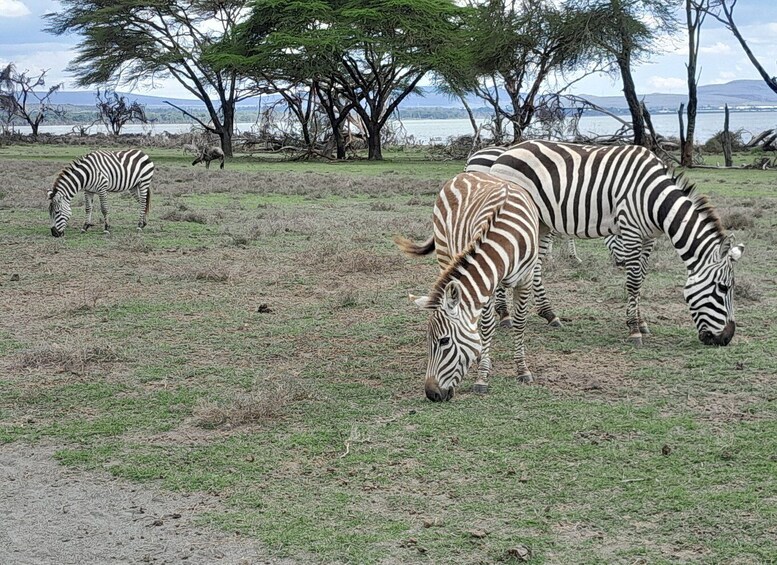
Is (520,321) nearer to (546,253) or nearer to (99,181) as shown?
(546,253)

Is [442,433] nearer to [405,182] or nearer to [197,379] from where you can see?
[197,379]

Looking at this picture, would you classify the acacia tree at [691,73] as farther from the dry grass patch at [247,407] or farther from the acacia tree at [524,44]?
the dry grass patch at [247,407]

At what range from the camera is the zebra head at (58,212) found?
47.8 ft

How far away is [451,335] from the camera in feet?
19.6

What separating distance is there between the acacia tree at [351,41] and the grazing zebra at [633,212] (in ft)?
93.5

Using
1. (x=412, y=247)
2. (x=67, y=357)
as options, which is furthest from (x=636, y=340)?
(x=67, y=357)

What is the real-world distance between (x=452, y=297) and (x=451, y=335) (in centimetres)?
27

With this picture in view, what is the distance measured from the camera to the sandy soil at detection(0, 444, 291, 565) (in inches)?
167

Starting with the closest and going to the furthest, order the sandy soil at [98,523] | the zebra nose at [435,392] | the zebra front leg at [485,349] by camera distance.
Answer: the sandy soil at [98,523]
the zebra nose at [435,392]
the zebra front leg at [485,349]

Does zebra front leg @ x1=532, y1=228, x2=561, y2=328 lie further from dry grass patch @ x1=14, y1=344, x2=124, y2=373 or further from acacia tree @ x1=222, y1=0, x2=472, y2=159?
acacia tree @ x1=222, y1=0, x2=472, y2=159

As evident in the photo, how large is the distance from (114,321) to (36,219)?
9.00m

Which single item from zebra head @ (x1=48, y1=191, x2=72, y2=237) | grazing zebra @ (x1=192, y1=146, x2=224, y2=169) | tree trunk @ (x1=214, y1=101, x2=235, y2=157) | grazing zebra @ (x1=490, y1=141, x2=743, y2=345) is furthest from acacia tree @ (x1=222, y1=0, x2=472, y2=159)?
grazing zebra @ (x1=490, y1=141, x2=743, y2=345)

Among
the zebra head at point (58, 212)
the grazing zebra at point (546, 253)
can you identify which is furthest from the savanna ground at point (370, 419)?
the zebra head at point (58, 212)

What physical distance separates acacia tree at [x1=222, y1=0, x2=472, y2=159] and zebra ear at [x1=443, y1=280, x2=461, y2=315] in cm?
3120
